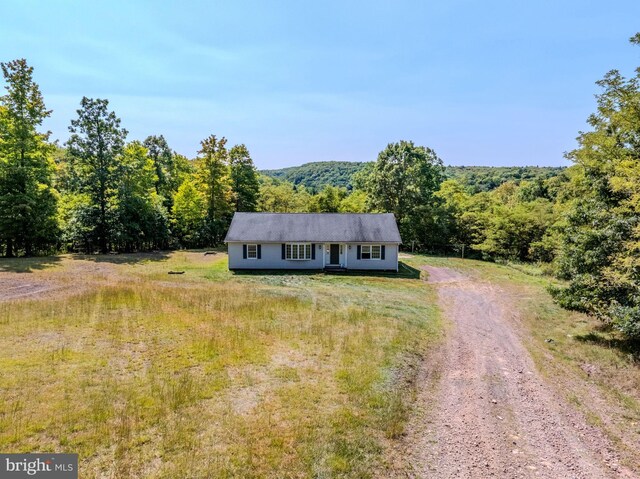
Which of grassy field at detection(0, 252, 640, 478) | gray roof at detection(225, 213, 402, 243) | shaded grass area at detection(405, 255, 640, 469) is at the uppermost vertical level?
gray roof at detection(225, 213, 402, 243)

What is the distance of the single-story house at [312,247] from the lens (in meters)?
25.4

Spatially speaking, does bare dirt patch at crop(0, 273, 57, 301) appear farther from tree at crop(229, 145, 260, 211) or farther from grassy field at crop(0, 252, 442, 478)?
tree at crop(229, 145, 260, 211)

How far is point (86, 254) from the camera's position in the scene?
30953 millimetres

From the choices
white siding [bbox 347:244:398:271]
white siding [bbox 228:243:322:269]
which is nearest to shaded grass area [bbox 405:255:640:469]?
white siding [bbox 347:244:398:271]

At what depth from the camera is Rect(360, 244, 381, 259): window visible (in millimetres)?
25844

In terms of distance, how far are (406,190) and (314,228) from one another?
51.6ft

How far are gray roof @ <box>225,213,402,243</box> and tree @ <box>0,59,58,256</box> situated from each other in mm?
14888

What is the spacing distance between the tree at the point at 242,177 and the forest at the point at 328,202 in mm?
126

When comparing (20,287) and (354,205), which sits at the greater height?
(354,205)

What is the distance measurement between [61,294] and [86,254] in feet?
58.1

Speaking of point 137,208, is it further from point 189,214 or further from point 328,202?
point 328,202

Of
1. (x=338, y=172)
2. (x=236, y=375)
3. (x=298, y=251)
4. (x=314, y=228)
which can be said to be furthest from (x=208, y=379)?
(x=338, y=172)

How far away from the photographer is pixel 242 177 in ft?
141

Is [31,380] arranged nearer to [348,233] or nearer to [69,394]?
[69,394]
